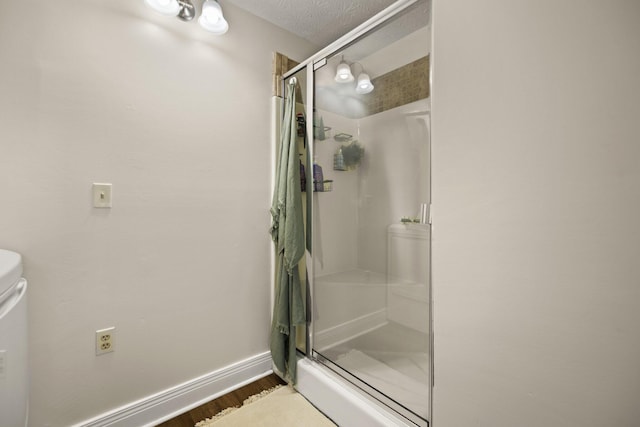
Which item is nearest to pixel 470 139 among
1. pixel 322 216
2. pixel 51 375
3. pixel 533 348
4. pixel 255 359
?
pixel 533 348

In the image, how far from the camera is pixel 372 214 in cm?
164

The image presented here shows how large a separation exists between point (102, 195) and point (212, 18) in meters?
1.02

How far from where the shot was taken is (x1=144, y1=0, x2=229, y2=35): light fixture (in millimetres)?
1268

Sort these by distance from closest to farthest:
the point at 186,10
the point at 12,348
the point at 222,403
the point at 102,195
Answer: the point at 12,348, the point at 102,195, the point at 186,10, the point at 222,403

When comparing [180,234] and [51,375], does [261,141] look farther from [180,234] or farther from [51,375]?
[51,375]

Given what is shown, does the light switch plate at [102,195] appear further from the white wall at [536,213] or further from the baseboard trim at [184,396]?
the white wall at [536,213]

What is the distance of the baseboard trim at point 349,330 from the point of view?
1634mm

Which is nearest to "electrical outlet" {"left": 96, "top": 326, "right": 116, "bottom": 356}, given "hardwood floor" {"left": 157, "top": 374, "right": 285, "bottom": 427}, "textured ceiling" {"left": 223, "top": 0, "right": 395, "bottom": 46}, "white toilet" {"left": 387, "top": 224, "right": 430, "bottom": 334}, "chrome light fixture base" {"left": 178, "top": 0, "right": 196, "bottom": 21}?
"hardwood floor" {"left": 157, "top": 374, "right": 285, "bottom": 427}

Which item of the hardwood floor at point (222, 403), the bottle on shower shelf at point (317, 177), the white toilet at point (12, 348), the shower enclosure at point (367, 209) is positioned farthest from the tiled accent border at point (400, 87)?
the hardwood floor at point (222, 403)

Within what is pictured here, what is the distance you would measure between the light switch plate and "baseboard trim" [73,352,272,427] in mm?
945

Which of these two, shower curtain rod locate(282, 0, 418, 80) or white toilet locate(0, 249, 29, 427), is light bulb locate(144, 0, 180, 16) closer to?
shower curtain rod locate(282, 0, 418, 80)

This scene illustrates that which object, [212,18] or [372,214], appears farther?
[372,214]

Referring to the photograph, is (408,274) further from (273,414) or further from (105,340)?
(105,340)

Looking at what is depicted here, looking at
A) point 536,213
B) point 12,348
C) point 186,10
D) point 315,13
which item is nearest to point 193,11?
point 186,10
